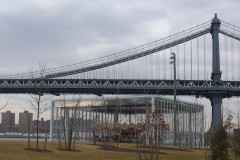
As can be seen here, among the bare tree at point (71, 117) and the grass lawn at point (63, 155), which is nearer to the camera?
the grass lawn at point (63, 155)

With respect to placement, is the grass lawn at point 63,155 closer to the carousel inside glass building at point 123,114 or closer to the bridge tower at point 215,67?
the carousel inside glass building at point 123,114

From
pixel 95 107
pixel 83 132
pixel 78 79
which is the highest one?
pixel 78 79

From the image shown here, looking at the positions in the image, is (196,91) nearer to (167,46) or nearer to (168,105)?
(167,46)

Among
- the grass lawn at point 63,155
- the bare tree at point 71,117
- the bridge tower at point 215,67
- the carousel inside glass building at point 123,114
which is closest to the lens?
the grass lawn at point 63,155

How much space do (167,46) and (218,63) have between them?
15382mm

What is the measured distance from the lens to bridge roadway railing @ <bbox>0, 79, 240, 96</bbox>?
347 feet

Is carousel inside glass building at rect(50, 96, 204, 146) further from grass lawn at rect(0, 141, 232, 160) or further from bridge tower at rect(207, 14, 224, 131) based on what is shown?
bridge tower at rect(207, 14, 224, 131)

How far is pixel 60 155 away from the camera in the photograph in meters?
30.6

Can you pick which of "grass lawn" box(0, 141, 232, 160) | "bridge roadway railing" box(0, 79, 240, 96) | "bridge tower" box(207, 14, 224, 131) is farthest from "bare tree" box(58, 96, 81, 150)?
"bridge tower" box(207, 14, 224, 131)

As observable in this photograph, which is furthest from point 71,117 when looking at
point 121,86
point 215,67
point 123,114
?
point 215,67

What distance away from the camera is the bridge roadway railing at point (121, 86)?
4161 inches

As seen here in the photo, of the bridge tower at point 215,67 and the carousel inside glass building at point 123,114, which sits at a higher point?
the bridge tower at point 215,67

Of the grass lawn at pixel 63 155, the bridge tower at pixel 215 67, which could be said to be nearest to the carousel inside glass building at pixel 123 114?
the grass lawn at pixel 63 155

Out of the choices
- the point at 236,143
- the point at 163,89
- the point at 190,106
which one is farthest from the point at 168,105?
the point at 163,89
